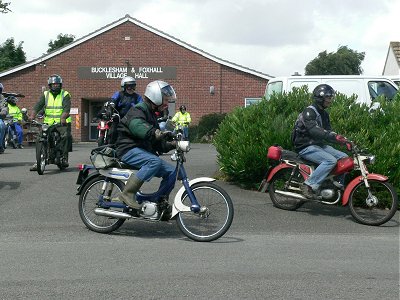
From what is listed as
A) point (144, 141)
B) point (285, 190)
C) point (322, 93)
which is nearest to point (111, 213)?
point (144, 141)

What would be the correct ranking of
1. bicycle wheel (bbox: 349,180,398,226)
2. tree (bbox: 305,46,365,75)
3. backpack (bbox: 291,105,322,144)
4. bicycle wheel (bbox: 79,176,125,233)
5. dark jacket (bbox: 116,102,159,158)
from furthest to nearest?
tree (bbox: 305,46,365,75) → backpack (bbox: 291,105,322,144) → bicycle wheel (bbox: 349,180,398,226) → bicycle wheel (bbox: 79,176,125,233) → dark jacket (bbox: 116,102,159,158)

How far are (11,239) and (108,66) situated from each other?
3049 centimetres

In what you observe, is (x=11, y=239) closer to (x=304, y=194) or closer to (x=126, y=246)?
(x=126, y=246)

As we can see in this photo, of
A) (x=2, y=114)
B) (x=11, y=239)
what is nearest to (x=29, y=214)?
(x=11, y=239)

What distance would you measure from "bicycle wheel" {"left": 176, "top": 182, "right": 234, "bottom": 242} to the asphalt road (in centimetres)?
16

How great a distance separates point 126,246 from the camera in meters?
7.72

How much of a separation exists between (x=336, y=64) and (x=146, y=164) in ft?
211

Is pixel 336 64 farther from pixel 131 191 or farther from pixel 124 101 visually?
pixel 131 191

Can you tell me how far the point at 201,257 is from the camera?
7.18 meters

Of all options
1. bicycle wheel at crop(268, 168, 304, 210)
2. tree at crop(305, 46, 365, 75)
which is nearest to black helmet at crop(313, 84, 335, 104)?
bicycle wheel at crop(268, 168, 304, 210)

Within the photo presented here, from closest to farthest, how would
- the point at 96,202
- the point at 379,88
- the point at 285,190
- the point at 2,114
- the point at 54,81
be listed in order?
1. the point at 96,202
2. the point at 285,190
3. the point at 2,114
4. the point at 54,81
5. the point at 379,88

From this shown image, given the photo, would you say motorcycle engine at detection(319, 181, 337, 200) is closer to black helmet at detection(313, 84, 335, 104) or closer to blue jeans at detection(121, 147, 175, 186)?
black helmet at detection(313, 84, 335, 104)

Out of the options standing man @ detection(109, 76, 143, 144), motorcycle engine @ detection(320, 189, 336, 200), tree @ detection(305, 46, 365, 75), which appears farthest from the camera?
tree @ detection(305, 46, 365, 75)

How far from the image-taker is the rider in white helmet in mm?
8102
